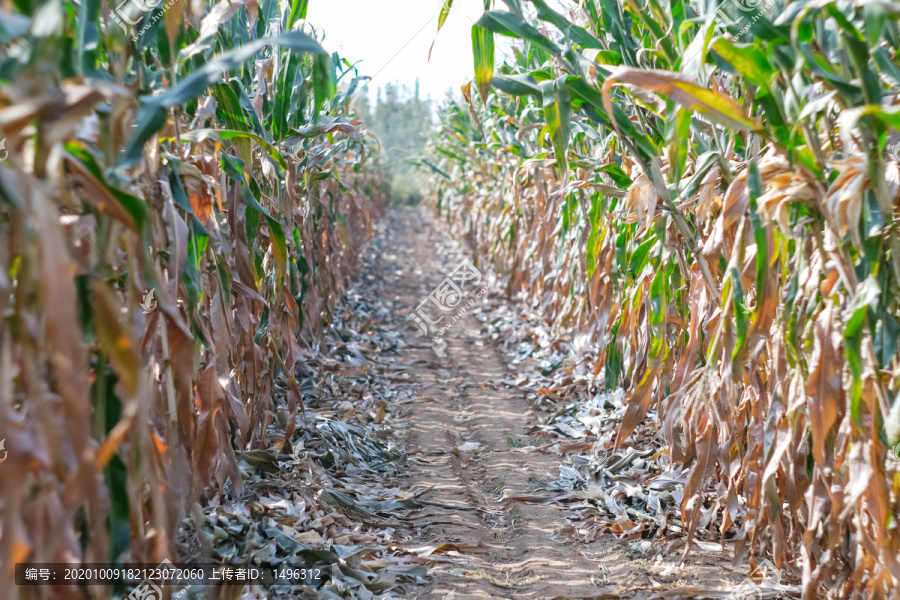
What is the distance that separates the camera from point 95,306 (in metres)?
0.98

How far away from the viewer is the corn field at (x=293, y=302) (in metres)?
0.95

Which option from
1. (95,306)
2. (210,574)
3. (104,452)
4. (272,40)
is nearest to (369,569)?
(210,574)

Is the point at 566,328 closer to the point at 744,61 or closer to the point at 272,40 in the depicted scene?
the point at 744,61

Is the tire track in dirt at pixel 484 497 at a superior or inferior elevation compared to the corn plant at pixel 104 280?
inferior

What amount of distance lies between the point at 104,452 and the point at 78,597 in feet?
1.10

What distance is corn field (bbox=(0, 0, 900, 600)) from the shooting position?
0.95m

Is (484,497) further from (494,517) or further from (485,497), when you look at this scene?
(494,517)

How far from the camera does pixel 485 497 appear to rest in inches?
103
